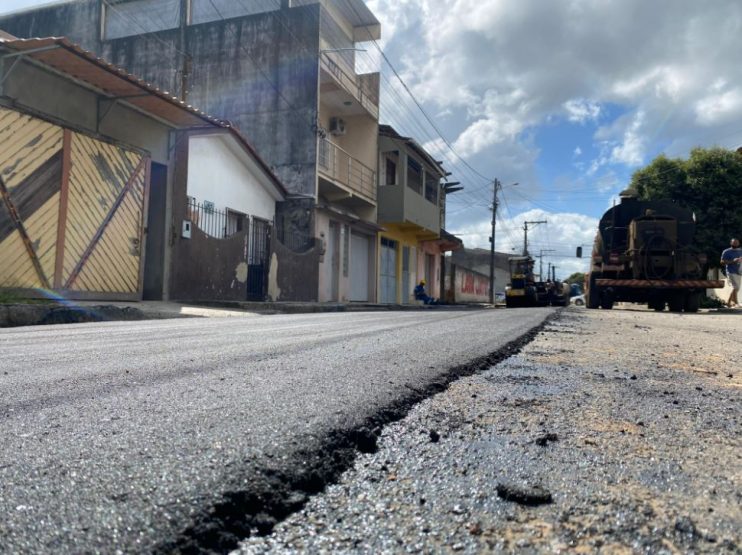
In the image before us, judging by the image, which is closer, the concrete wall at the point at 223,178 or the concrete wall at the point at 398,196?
the concrete wall at the point at 223,178

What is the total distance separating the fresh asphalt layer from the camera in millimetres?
1035

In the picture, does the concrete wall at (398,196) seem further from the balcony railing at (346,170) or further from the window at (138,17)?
the window at (138,17)

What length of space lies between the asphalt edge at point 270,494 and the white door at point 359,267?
59.3 ft

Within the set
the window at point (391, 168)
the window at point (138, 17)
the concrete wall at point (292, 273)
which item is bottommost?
the concrete wall at point (292, 273)

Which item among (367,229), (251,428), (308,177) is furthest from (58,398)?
(367,229)

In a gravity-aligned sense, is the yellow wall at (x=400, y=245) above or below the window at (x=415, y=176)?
below

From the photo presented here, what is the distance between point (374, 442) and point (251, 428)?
35 cm

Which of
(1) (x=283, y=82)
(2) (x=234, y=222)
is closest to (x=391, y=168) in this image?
(1) (x=283, y=82)

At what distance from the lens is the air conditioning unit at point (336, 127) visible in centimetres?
1977

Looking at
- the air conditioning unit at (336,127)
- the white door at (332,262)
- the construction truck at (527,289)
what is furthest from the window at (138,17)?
the construction truck at (527,289)

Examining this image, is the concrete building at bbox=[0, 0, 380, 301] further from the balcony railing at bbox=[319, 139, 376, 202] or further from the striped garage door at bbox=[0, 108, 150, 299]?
the striped garage door at bbox=[0, 108, 150, 299]

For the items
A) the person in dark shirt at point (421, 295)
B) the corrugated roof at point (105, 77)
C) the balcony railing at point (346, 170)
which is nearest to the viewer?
the corrugated roof at point (105, 77)

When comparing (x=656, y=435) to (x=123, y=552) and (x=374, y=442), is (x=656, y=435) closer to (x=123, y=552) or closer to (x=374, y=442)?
(x=374, y=442)

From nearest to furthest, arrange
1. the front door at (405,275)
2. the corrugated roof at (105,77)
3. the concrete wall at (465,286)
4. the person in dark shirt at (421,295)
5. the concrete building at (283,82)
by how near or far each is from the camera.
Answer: the corrugated roof at (105,77) < the concrete building at (283,82) < the person in dark shirt at (421,295) < the front door at (405,275) < the concrete wall at (465,286)
